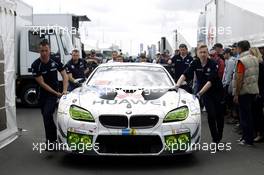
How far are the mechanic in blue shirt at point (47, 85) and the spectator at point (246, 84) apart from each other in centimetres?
288

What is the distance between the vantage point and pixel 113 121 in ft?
22.0

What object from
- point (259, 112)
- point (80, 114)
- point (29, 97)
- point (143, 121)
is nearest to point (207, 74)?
point (259, 112)

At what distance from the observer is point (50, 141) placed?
26.7ft

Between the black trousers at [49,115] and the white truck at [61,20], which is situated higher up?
the white truck at [61,20]

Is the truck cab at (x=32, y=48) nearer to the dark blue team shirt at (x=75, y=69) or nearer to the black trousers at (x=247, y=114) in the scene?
the dark blue team shirt at (x=75, y=69)

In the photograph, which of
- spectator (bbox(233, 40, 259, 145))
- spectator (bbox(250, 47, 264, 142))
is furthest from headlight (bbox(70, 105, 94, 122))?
spectator (bbox(250, 47, 264, 142))

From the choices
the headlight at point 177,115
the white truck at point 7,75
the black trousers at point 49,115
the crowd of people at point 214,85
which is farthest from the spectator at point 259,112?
the white truck at point 7,75

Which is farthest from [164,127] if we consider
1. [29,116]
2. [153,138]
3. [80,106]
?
[29,116]

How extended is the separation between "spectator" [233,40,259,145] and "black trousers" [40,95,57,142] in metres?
3.04

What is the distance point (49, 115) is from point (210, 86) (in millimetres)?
2624

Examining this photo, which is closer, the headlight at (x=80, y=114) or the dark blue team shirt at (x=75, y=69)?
the headlight at (x=80, y=114)

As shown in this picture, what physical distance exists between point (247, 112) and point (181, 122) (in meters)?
2.14

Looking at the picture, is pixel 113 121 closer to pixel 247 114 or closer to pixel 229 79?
pixel 247 114

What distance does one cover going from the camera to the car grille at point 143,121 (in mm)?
6691
